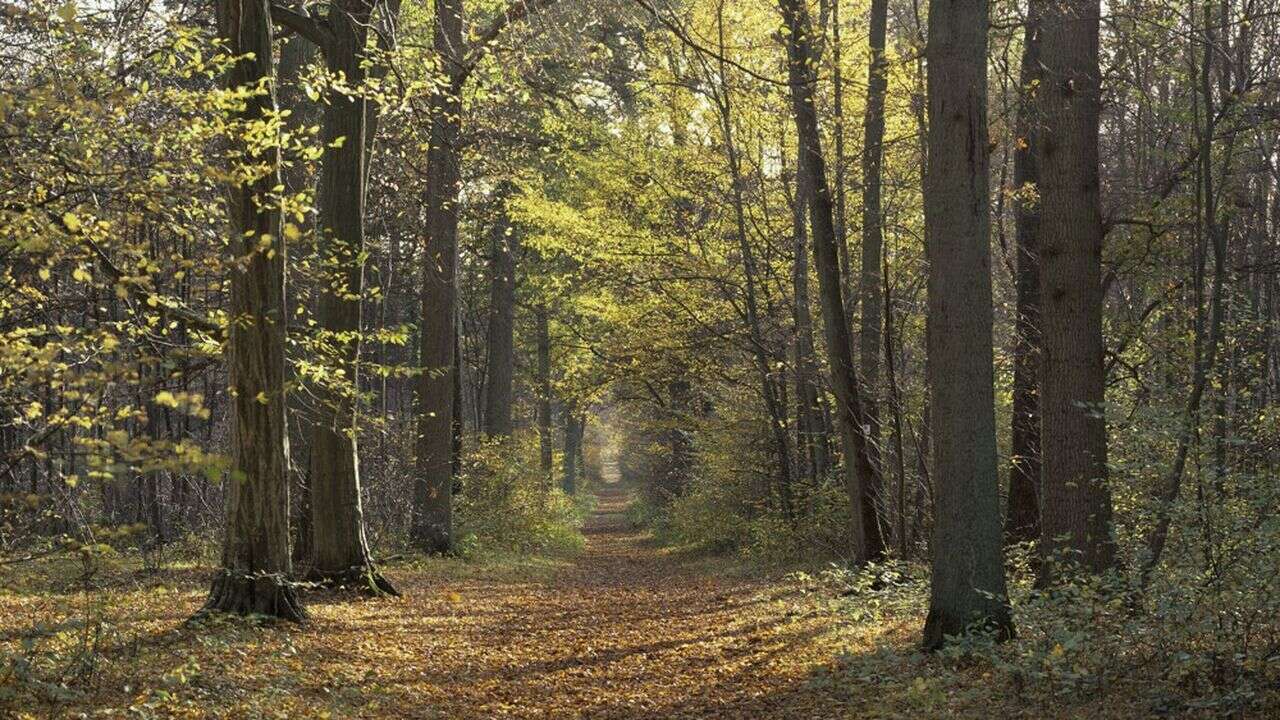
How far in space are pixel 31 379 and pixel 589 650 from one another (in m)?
6.93

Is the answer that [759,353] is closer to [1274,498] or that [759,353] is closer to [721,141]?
[721,141]

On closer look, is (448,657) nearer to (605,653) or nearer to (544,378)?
(605,653)

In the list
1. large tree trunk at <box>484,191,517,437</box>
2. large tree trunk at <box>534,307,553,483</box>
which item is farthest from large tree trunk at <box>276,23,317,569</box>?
large tree trunk at <box>534,307,553,483</box>

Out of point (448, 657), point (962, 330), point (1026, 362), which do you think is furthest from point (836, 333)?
point (448, 657)

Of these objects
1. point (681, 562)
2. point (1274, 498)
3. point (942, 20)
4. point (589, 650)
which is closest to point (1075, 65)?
point (942, 20)

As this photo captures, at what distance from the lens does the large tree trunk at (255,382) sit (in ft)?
26.6

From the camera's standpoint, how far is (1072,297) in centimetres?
891

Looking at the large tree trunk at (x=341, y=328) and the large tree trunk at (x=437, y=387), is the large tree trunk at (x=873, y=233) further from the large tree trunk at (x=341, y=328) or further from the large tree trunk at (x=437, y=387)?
the large tree trunk at (x=437, y=387)

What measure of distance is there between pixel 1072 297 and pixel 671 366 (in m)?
11.8

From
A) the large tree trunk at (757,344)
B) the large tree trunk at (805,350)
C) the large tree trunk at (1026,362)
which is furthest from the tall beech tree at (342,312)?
the large tree trunk at (1026,362)

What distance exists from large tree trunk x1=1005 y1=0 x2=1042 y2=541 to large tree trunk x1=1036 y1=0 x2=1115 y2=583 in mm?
1754

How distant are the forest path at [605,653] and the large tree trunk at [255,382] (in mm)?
894

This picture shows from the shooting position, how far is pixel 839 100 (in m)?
→ 13.7

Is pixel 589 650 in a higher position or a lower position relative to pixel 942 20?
lower
